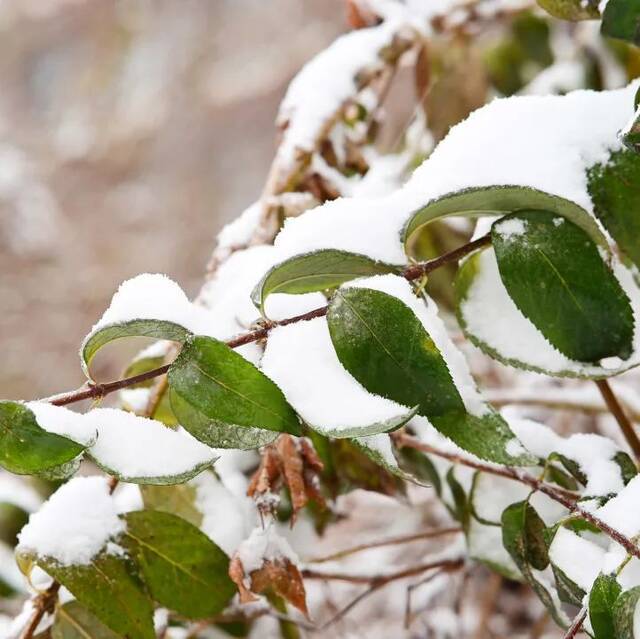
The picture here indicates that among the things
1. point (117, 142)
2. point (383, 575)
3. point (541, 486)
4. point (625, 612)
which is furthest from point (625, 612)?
point (117, 142)

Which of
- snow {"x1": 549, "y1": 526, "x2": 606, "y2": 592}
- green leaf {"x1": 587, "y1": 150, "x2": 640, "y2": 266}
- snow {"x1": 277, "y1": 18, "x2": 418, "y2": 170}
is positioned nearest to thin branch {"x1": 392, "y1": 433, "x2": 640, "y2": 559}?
snow {"x1": 549, "y1": 526, "x2": 606, "y2": 592}

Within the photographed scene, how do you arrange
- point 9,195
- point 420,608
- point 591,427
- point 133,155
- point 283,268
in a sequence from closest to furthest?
point 283,268, point 420,608, point 591,427, point 9,195, point 133,155

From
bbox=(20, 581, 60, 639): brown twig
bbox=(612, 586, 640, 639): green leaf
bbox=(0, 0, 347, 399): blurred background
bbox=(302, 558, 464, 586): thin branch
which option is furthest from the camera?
bbox=(0, 0, 347, 399): blurred background

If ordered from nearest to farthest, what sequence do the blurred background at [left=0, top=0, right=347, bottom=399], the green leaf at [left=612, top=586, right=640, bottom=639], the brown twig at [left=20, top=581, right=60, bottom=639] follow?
the green leaf at [left=612, top=586, right=640, bottom=639]
the brown twig at [left=20, top=581, right=60, bottom=639]
the blurred background at [left=0, top=0, right=347, bottom=399]

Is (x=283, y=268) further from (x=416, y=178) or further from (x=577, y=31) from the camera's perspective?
(x=577, y=31)

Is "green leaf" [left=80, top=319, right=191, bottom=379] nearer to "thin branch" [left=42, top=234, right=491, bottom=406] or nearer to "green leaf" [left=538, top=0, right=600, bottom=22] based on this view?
"thin branch" [left=42, top=234, right=491, bottom=406]

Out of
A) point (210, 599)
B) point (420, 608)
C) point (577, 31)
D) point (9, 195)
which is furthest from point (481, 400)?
point (9, 195)

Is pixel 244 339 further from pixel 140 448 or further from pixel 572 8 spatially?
pixel 572 8
